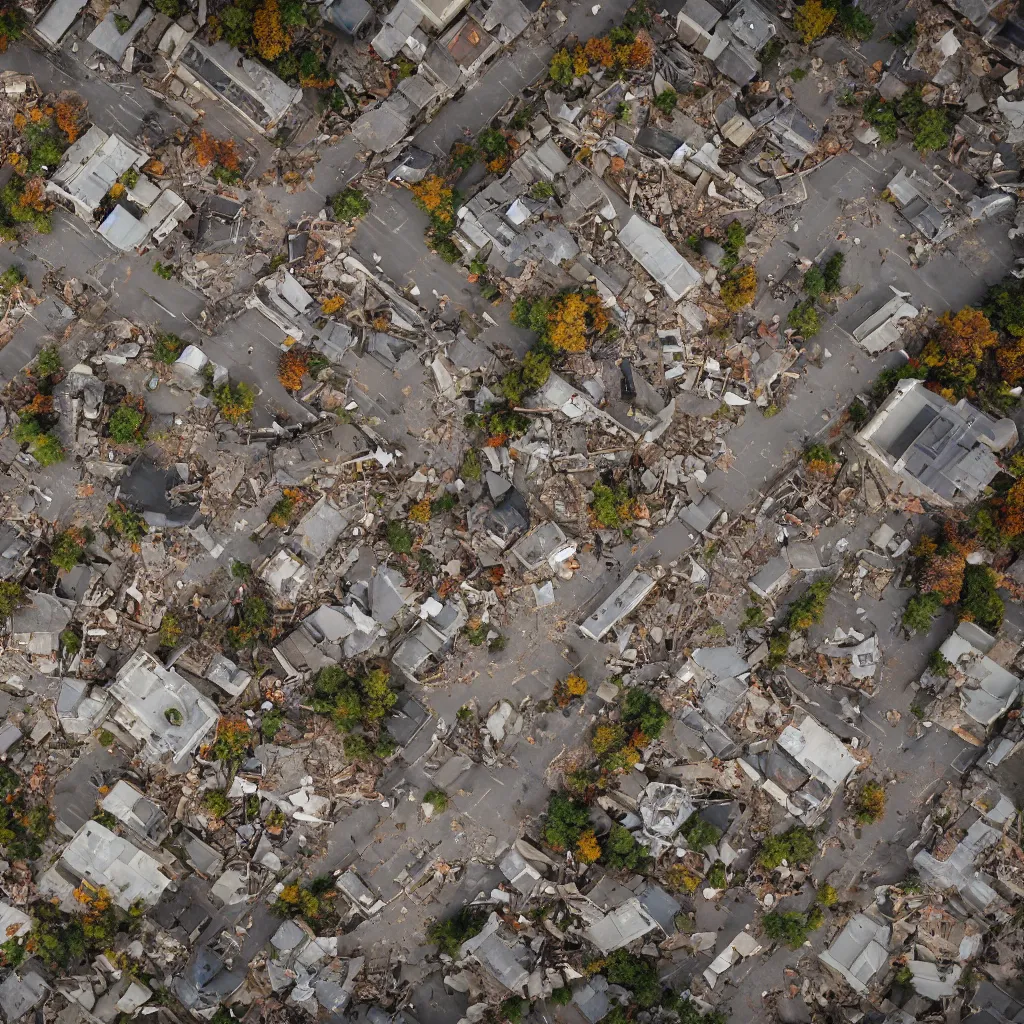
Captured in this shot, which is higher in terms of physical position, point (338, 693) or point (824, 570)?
point (824, 570)

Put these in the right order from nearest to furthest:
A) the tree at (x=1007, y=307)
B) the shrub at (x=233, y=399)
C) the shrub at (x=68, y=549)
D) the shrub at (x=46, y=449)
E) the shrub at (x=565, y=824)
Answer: the shrub at (x=46, y=449)
the shrub at (x=68, y=549)
the shrub at (x=233, y=399)
the tree at (x=1007, y=307)
the shrub at (x=565, y=824)

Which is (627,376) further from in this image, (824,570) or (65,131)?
(65,131)

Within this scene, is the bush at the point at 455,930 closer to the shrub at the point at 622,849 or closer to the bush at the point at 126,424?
the shrub at the point at 622,849

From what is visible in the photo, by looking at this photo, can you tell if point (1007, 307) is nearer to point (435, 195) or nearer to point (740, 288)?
point (740, 288)

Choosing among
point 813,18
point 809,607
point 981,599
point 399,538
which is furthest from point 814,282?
point 399,538

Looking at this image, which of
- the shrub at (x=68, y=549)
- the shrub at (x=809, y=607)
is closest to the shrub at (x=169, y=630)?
the shrub at (x=68, y=549)

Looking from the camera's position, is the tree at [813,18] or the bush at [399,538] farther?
the bush at [399,538]

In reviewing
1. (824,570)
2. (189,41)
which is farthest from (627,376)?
(189,41)
